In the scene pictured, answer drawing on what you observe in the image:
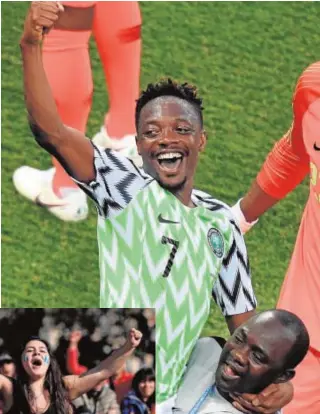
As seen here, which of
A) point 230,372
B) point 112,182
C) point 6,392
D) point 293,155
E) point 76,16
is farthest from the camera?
point 76,16

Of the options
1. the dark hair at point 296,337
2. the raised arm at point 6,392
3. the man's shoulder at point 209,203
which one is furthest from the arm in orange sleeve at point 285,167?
the raised arm at point 6,392

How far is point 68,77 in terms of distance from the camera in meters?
4.32

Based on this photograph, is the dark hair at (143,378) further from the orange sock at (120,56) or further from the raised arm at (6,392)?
the orange sock at (120,56)

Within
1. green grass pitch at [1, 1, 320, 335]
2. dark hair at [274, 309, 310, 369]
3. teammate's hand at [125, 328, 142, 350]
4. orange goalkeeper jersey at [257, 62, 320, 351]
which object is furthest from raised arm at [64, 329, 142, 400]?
green grass pitch at [1, 1, 320, 335]

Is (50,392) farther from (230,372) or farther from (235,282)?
(235,282)

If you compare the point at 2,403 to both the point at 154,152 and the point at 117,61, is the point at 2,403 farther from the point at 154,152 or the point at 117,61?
the point at 117,61

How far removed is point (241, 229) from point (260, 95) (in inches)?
22.9

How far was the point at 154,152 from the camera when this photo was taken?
3787mm

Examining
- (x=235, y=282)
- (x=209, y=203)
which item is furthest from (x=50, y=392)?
(x=209, y=203)

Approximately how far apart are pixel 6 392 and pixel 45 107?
101cm

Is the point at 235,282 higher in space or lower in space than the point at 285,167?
lower

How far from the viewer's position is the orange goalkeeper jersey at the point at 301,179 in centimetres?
403

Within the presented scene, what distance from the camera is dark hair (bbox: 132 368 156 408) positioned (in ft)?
9.30

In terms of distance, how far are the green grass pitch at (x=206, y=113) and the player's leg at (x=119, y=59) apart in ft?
0.11
